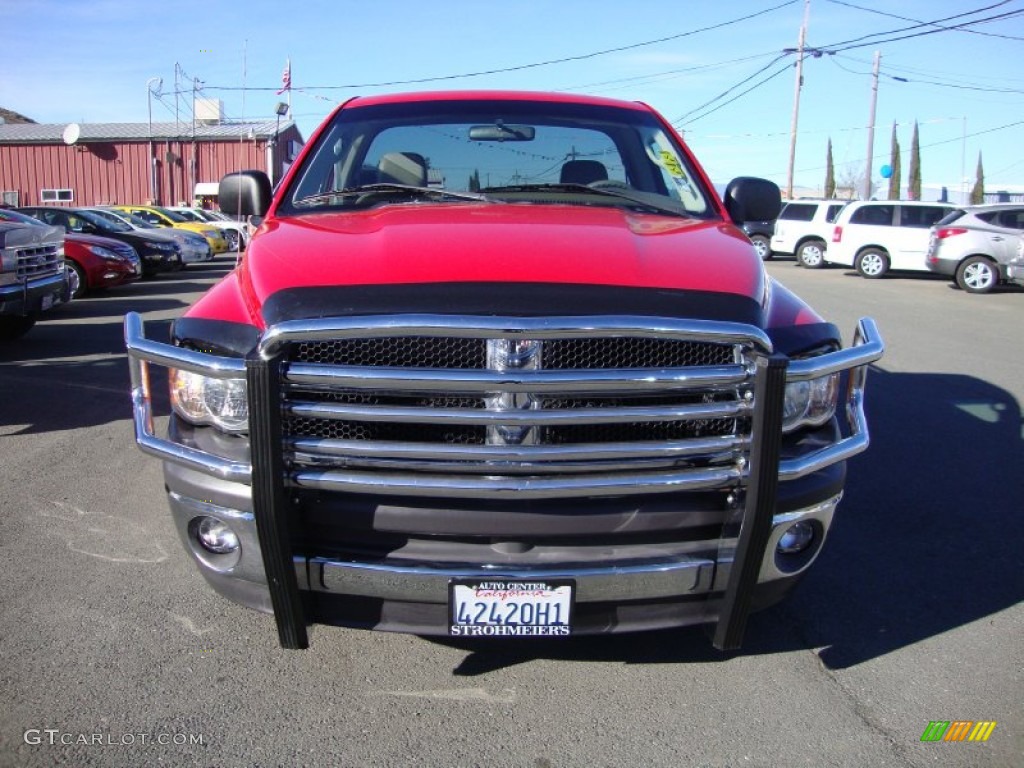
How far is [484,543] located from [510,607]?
19cm

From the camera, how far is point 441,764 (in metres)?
2.54

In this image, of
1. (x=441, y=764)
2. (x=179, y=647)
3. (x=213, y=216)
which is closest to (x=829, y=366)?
(x=441, y=764)

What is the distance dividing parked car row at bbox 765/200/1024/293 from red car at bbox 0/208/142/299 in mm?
11547

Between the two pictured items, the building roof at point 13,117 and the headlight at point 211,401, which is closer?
the headlight at point 211,401

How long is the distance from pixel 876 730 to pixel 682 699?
606mm

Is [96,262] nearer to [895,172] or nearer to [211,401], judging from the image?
[211,401]

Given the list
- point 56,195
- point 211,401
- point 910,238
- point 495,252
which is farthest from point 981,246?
point 56,195

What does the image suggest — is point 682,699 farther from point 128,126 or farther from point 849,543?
point 128,126

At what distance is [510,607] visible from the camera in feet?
7.93

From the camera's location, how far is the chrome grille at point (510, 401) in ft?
7.41

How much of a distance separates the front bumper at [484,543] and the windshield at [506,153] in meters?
1.60

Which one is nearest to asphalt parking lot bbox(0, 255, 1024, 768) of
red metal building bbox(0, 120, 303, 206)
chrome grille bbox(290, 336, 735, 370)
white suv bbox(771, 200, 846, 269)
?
chrome grille bbox(290, 336, 735, 370)

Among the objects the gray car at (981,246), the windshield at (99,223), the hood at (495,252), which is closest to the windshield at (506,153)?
the hood at (495,252)

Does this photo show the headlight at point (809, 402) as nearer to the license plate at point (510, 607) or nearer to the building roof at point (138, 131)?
the license plate at point (510, 607)
